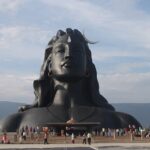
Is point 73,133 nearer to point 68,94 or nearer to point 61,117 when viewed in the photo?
point 61,117

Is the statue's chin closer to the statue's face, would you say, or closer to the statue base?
the statue's face

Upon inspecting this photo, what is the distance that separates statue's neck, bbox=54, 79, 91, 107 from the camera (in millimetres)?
61062

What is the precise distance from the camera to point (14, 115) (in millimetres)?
61469

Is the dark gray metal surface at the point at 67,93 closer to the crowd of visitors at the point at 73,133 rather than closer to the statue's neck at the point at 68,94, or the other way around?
the statue's neck at the point at 68,94

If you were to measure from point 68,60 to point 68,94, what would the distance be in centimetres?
398

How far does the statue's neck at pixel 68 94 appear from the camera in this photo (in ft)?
200

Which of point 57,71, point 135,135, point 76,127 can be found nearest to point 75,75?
point 57,71

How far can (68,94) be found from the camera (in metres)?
61.4

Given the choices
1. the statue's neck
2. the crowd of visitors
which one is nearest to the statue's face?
the statue's neck

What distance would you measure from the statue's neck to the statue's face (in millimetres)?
1060

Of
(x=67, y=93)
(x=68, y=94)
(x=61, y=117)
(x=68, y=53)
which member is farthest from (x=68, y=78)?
(x=61, y=117)

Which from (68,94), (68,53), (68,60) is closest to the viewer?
(68,60)

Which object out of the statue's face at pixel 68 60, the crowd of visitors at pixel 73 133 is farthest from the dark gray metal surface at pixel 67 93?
the crowd of visitors at pixel 73 133

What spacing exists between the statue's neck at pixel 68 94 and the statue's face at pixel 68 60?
106 centimetres
